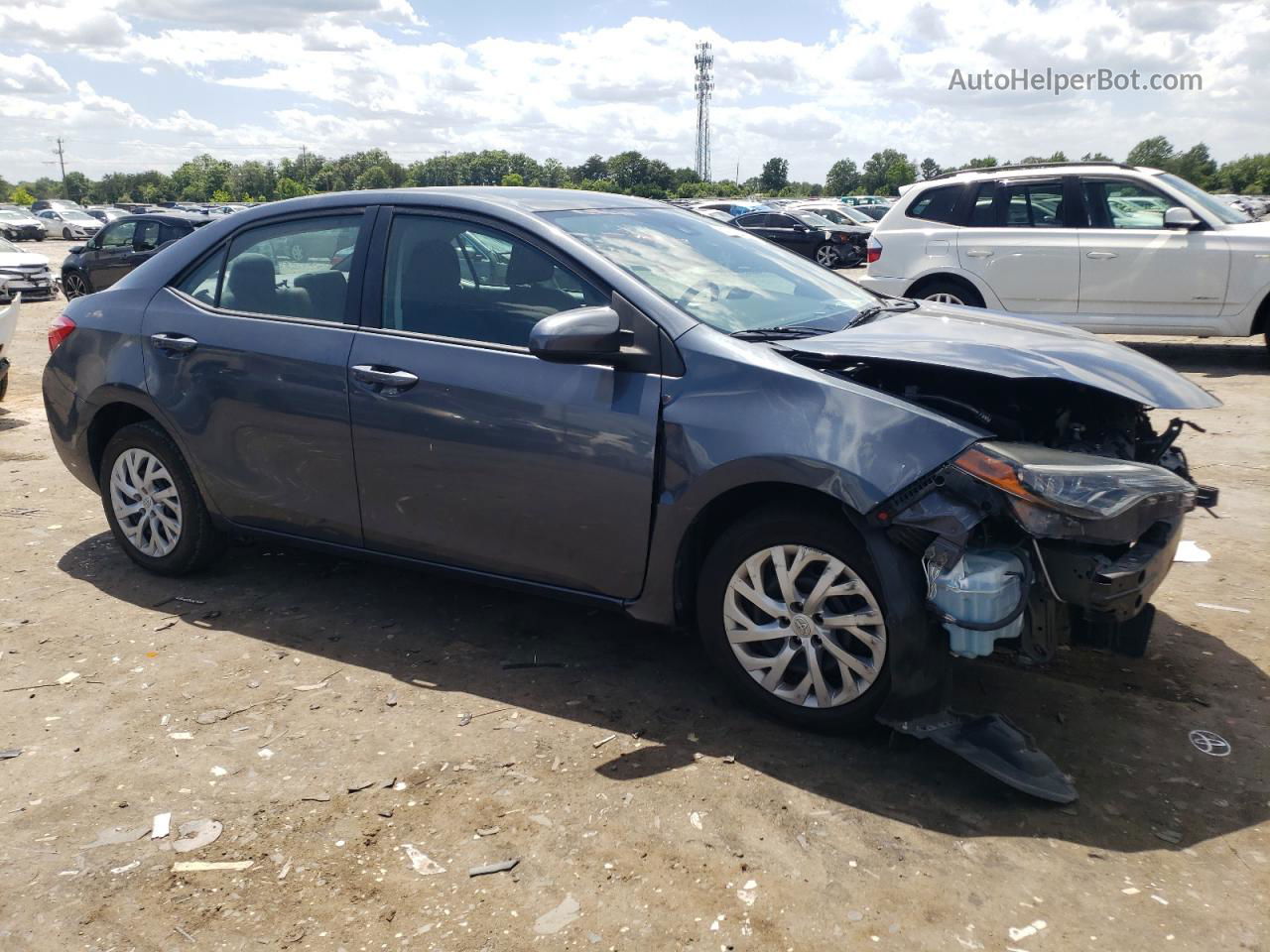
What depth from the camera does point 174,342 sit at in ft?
16.1

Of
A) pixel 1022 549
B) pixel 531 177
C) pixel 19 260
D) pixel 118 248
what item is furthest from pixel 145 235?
pixel 531 177

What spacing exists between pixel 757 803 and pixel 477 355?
189cm

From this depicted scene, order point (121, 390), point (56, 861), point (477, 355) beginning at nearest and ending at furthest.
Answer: point (56, 861), point (477, 355), point (121, 390)

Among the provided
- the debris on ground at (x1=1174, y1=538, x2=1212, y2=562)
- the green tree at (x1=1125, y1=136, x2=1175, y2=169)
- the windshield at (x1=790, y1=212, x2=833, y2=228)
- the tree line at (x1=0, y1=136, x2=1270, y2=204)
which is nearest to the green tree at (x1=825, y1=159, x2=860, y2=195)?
the tree line at (x1=0, y1=136, x2=1270, y2=204)

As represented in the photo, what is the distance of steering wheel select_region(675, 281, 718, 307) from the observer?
4.01 metres

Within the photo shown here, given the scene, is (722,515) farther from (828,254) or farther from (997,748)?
(828,254)

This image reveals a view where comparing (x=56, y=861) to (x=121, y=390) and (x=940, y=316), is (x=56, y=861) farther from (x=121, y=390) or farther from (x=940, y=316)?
(x=940, y=316)

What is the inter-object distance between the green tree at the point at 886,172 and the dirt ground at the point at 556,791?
83108mm

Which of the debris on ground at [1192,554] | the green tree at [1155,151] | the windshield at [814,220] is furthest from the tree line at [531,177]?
the debris on ground at [1192,554]

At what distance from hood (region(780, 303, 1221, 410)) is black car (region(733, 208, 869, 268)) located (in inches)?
924

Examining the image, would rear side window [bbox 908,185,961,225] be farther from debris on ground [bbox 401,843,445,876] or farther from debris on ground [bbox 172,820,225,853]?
debris on ground [bbox 172,820,225,853]

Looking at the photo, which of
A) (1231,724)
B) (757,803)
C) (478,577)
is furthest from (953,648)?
(478,577)

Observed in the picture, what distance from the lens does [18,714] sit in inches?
158

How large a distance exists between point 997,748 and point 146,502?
12.8ft
